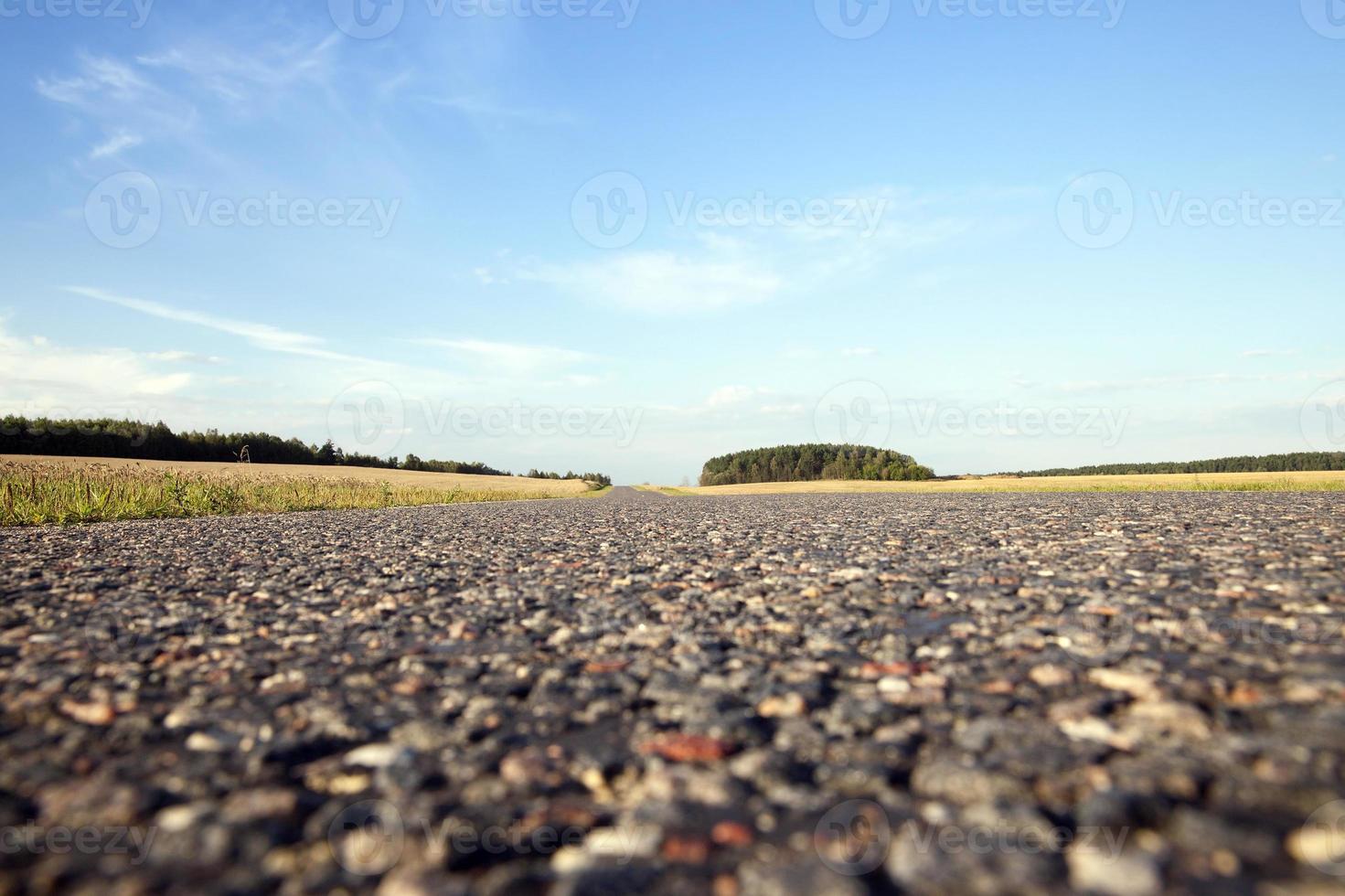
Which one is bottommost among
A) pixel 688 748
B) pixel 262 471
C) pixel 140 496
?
pixel 688 748

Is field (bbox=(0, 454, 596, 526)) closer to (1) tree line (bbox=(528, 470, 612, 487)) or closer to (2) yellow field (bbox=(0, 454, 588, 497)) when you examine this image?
(2) yellow field (bbox=(0, 454, 588, 497))

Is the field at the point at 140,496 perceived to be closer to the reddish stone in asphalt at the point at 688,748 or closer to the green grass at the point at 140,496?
the green grass at the point at 140,496

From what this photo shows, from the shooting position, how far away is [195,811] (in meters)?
2.51

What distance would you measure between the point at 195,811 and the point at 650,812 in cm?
160

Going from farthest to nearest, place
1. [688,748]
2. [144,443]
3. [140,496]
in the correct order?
1. [144,443]
2. [140,496]
3. [688,748]

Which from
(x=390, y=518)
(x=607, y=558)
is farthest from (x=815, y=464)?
(x=607, y=558)

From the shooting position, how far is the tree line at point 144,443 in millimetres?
56625

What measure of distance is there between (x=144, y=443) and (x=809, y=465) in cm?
8175

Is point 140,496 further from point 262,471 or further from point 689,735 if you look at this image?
point 262,471

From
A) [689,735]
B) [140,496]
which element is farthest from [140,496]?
[689,735]

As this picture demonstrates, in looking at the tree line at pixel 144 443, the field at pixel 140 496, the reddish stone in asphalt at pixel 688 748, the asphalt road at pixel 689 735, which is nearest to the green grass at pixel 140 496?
the field at pixel 140 496

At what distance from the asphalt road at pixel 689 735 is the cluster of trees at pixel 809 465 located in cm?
7940

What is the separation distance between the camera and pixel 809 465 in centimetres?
10869

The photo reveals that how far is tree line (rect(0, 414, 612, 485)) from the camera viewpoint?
5662 cm
